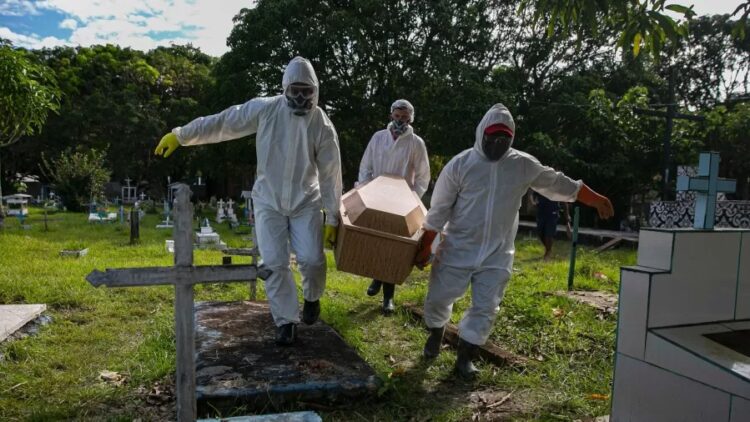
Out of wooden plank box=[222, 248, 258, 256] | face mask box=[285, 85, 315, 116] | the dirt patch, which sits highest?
face mask box=[285, 85, 315, 116]

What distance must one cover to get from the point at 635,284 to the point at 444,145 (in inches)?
502

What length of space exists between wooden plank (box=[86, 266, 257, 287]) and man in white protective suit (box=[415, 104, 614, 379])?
5.51 feet

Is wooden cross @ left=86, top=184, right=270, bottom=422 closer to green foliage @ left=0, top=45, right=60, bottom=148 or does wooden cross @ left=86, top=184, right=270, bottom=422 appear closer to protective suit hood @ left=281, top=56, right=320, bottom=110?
protective suit hood @ left=281, top=56, right=320, bottom=110

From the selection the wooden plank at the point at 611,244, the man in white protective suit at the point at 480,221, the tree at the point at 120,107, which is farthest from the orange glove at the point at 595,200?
the tree at the point at 120,107

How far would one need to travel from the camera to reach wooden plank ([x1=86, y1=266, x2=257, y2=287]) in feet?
6.94

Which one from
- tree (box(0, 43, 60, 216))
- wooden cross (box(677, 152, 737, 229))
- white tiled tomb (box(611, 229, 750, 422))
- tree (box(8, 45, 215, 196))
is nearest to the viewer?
white tiled tomb (box(611, 229, 750, 422))

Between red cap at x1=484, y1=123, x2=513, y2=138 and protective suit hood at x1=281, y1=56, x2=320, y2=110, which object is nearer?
red cap at x1=484, y1=123, x2=513, y2=138

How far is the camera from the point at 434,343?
4.12m

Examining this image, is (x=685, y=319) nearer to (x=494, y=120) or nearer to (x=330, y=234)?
(x=494, y=120)

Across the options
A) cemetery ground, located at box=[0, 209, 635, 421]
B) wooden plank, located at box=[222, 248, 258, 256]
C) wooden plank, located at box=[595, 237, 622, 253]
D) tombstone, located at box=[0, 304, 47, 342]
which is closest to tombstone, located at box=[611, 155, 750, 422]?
cemetery ground, located at box=[0, 209, 635, 421]

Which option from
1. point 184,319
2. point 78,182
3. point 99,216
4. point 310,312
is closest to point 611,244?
point 310,312

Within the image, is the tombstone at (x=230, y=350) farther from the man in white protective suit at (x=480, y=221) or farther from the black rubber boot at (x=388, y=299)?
the black rubber boot at (x=388, y=299)

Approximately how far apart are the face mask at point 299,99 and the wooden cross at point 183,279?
1.81m

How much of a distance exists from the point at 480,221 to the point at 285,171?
56.0 inches
